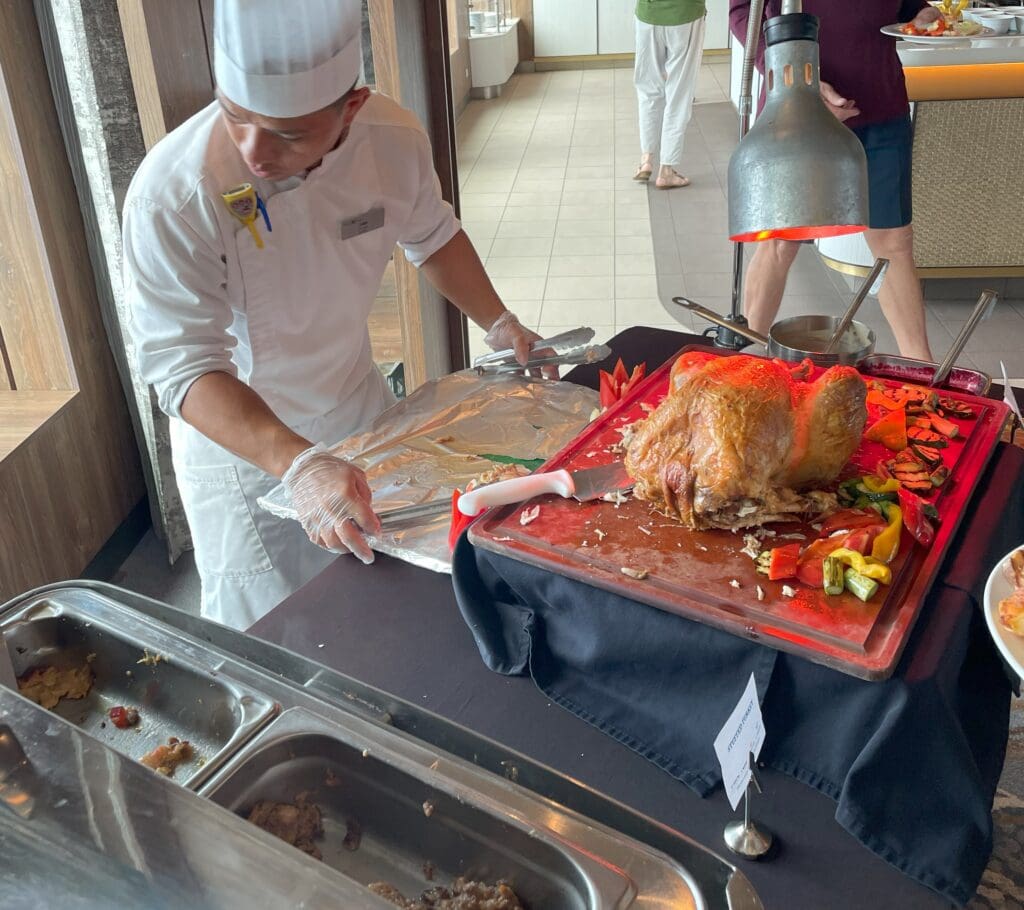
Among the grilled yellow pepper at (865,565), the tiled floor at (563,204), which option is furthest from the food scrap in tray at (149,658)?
the tiled floor at (563,204)

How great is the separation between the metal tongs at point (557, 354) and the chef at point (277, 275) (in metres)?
0.04

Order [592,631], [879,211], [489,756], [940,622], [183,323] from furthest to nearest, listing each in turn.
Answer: [879,211] < [183,323] < [592,631] < [940,622] < [489,756]

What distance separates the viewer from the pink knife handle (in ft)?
4.07

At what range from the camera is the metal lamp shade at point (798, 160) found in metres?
1.14

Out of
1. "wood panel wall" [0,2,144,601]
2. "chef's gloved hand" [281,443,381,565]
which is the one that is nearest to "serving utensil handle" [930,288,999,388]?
"chef's gloved hand" [281,443,381,565]

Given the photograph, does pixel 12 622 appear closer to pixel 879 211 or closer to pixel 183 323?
pixel 183 323

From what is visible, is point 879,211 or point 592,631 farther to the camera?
point 879,211

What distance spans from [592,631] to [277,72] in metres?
0.93

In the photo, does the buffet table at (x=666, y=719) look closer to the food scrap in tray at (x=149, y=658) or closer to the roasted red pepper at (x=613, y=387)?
the food scrap in tray at (x=149, y=658)

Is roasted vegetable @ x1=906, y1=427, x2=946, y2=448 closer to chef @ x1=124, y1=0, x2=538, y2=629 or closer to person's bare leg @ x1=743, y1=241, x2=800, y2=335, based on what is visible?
chef @ x1=124, y1=0, x2=538, y2=629

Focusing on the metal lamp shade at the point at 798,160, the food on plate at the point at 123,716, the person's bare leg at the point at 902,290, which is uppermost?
the metal lamp shade at the point at 798,160

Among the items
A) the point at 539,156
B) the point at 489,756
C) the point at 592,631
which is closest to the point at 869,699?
the point at 592,631

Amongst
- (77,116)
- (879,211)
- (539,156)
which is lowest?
(539,156)

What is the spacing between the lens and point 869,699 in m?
1.00
